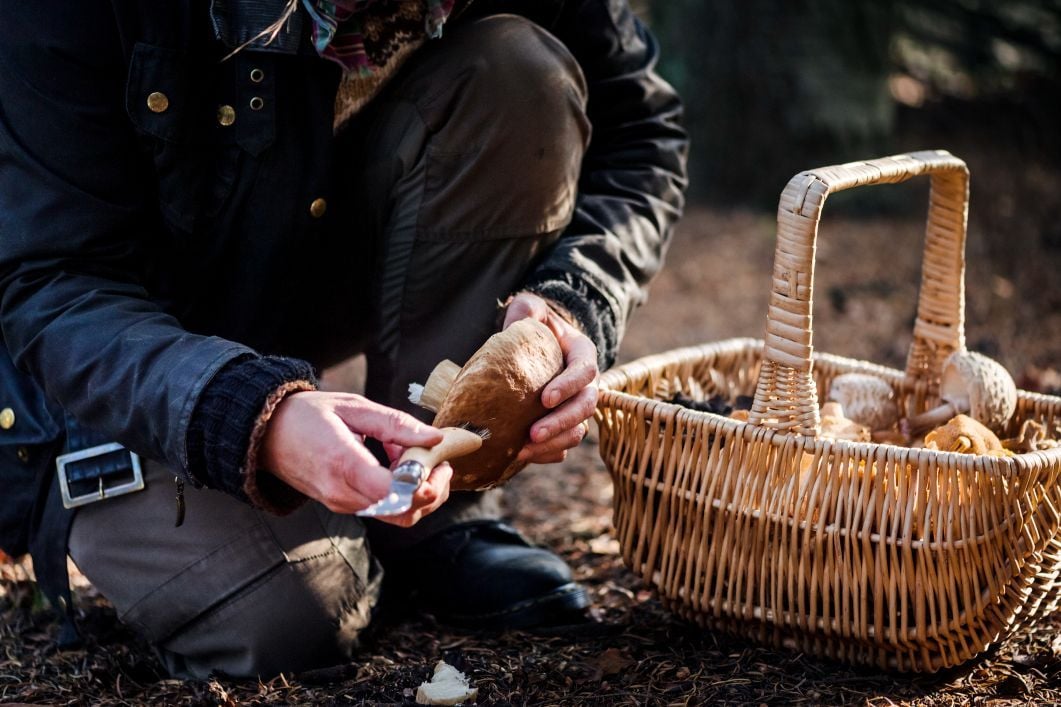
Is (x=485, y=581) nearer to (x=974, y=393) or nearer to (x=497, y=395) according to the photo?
(x=497, y=395)

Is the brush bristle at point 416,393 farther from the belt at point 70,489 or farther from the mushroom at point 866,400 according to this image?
the mushroom at point 866,400

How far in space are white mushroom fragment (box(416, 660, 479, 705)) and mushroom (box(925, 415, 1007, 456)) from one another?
0.81 m

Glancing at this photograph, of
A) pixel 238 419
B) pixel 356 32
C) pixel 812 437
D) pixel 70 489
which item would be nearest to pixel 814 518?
pixel 812 437

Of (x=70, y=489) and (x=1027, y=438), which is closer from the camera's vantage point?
(x=70, y=489)

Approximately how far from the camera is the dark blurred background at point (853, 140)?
12.9 feet

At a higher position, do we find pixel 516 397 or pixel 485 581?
pixel 516 397

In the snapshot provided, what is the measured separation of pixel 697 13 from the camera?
15.1 ft

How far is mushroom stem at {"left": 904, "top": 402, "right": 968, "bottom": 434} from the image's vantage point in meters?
1.83

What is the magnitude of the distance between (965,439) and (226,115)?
4.09 feet

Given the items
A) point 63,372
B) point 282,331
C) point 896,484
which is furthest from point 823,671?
point 63,372

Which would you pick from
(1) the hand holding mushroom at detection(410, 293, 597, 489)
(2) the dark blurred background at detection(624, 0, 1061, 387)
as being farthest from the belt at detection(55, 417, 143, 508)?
(2) the dark blurred background at detection(624, 0, 1061, 387)

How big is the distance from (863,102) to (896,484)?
351 cm

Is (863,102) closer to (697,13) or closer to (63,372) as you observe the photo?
(697,13)

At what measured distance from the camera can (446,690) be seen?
150 centimetres
